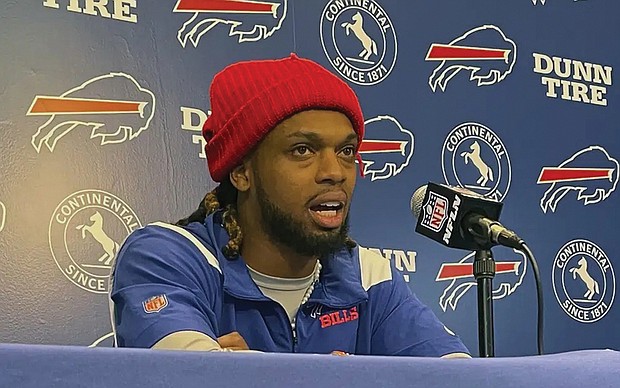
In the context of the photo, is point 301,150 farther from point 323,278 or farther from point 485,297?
point 485,297

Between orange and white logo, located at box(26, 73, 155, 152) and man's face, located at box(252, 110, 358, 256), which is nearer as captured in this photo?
man's face, located at box(252, 110, 358, 256)

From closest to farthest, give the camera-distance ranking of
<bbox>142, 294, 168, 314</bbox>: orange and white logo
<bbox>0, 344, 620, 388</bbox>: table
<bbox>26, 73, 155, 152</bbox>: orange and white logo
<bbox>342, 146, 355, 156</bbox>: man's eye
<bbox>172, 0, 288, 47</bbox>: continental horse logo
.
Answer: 1. <bbox>0, 344, 620, 388</bbox>: table
2. <bbox>142, 294, 168, 314</bbox>: orange and white logo
3. <bbox>342, 146, 355, 156</bbox>: man's eye
4. <bbox>26, 73, 155, 152</bbox>: orange and white logo
5. <bbox>172, 0, 288, 47</bbox>: continental horse logo

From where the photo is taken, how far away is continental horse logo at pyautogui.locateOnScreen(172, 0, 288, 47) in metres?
1.85

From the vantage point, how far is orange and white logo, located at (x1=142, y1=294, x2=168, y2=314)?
3.34ft

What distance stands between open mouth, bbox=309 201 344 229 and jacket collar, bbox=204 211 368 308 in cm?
7

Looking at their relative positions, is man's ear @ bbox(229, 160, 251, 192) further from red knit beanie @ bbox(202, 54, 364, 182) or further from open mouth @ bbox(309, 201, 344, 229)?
open mouth @ bbox(309, 201, 344, 229)

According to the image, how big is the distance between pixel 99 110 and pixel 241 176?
A: 536 mm

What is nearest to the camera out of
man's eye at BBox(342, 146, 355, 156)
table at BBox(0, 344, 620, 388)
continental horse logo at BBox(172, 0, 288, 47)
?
table at BBox(0, 344, 620, 388)

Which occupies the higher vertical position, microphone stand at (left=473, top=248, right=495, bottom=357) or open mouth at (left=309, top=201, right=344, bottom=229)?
open mouth at (left=309, top=201, right=344, bottom=229)

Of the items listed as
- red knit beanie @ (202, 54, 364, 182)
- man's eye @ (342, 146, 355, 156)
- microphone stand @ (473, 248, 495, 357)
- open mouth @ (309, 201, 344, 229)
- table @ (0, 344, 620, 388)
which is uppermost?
red knit beanie @ (202, 54, 364, 182)

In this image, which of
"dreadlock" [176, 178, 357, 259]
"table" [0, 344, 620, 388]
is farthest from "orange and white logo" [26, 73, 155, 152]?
"table" [0, 344, 620, 388]

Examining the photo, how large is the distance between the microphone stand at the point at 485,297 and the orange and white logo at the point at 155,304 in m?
0.38

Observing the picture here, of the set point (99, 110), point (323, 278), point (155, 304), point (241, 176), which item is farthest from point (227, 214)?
point (99, 110)

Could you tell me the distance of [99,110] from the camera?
173 centimetres
